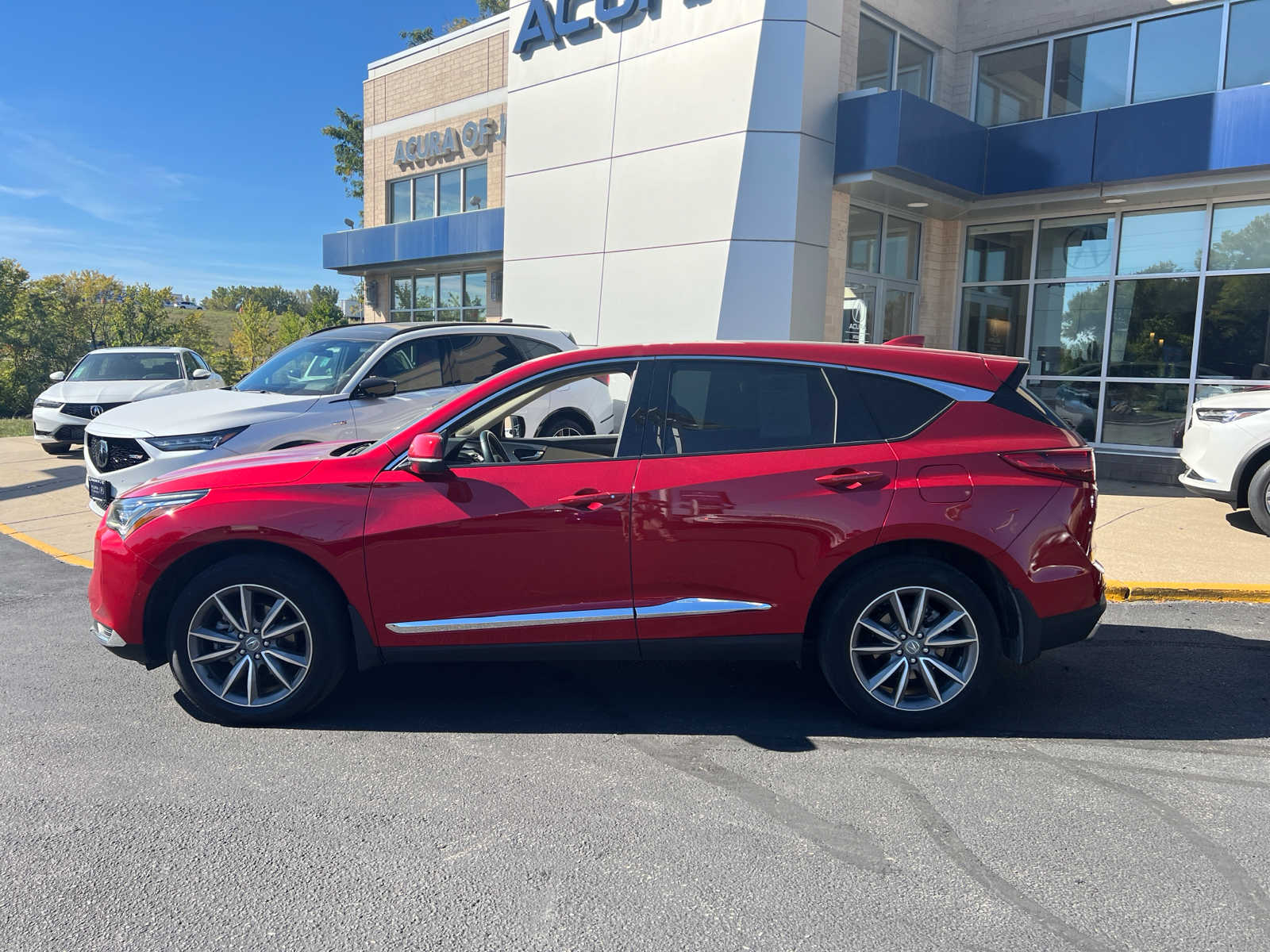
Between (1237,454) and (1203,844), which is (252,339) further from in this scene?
(1203,844)

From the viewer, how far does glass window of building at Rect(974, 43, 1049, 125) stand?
43.4 ft

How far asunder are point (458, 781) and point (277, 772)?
2.50 ft

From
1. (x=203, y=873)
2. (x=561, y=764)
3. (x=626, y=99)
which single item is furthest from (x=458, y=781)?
(x=626, y=99)

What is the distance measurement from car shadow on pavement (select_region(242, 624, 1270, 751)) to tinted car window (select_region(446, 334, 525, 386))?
3932 millimetres

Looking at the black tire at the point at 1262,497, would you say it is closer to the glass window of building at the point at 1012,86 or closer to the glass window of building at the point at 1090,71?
the glass window of building at the point at 1090,71

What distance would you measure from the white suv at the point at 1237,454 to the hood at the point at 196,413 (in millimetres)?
8051

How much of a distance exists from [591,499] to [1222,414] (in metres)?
7.40

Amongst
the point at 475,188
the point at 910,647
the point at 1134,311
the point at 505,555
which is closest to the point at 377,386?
the point at 505,555

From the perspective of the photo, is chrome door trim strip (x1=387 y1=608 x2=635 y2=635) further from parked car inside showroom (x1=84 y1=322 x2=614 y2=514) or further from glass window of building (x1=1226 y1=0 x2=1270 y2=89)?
glass window of building (x1=1226 y1=0 x2=1270 y2=89)

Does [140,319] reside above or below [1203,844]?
above

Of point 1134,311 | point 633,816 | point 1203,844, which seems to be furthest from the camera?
point 1134,311

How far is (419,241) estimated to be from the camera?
19359 mm

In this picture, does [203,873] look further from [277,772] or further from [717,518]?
[717,518]

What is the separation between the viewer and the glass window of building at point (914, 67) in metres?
13.3
